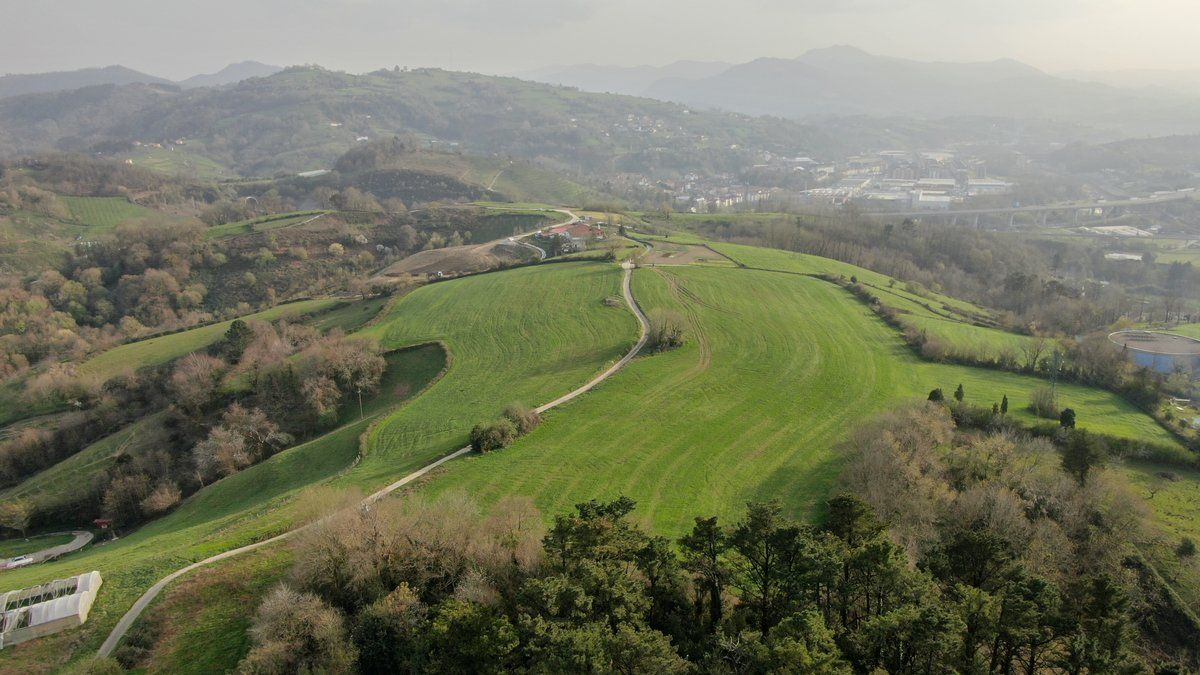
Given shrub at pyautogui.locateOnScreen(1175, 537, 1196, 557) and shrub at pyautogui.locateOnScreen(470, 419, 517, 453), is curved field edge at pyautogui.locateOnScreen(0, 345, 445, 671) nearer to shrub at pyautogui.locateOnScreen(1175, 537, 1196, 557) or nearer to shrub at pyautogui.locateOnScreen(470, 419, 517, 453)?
shrub at pyautogui.locateOnScreen(470, 419, 517, 453)

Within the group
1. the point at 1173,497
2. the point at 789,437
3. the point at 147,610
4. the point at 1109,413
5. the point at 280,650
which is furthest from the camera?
the point at 1109,413

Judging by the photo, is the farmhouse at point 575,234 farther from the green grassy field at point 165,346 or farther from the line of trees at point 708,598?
the line of trees at point 708,598

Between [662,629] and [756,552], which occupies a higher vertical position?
[756,552]

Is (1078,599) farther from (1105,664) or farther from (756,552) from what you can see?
(756,552)

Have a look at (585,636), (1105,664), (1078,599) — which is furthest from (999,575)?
(585,636)

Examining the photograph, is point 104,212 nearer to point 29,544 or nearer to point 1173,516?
point 29,544
